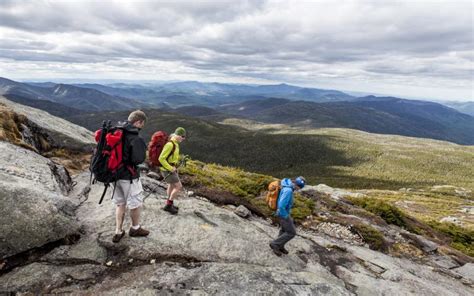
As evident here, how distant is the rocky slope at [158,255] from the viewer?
8180 millimetres

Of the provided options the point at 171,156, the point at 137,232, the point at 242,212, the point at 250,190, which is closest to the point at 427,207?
the point at 250,190

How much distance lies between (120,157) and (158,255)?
3.28 m

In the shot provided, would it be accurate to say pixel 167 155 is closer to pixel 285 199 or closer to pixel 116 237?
pixel 116 237

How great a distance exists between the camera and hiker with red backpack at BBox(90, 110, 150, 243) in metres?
9.01

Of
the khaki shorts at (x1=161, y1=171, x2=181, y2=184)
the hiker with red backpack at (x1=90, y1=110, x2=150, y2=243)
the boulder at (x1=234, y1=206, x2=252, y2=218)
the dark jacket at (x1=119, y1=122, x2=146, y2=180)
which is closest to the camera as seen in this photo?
the hiker with red backpack at (x1=90, y1=110, x2=150, y2=243)

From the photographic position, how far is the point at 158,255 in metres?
9.54

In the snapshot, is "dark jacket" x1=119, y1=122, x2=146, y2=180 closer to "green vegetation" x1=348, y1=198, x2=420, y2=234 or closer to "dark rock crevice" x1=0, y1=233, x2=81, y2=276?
"dark rock crevice" x1=0, y1=233, x2=81, y2=276

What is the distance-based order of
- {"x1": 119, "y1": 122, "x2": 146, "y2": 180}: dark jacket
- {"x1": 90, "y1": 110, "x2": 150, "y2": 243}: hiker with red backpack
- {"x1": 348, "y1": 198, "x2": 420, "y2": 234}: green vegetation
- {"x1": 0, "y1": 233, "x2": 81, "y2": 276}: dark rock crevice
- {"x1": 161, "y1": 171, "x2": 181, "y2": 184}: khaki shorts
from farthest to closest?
{"x1": 348, "y1": 198, "x2": 420, "y2": 234}: green vegetation, {"x1": 161, "y1": 171, "x2": 181, "y2": 184}: khaki shorts, {"x1": 119, "y1": 122, "x2": 146, "y2": 180}: dark jacket, {"x1": 90, "y1": 110, "x2": 150, "y2": 243}: hiker with red backpack, {"x1": 0, "y1": 233, "x2": 81, "y2": 276}: dark rock crevice

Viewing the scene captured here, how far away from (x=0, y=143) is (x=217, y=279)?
36.1ft

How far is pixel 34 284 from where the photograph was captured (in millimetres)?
7672

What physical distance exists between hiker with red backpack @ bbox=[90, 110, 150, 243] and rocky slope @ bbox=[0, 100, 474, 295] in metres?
1.33

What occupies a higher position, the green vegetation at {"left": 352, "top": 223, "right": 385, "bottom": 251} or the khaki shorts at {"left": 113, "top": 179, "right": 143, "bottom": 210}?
the khaki shorts at {"left": 113, "top": 179, "right": 143, "bottom": 210}

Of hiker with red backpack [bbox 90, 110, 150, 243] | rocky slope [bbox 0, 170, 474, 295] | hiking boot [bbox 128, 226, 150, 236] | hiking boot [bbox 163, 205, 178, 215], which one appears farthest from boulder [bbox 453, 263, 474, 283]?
hiker with red backpack [bbox 90, 110, 150, 243]

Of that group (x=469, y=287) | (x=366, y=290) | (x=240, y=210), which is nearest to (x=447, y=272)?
(x=469, y=287)
